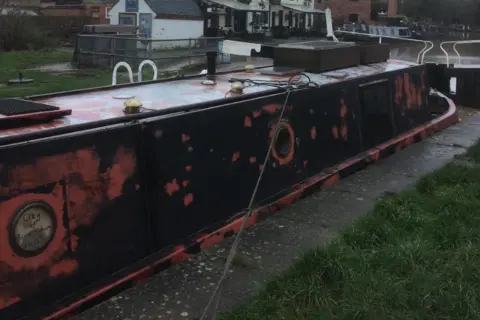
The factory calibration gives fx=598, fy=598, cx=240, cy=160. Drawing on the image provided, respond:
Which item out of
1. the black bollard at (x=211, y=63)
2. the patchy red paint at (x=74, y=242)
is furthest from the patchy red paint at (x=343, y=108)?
the patchy red paint at (x=74, y=242)

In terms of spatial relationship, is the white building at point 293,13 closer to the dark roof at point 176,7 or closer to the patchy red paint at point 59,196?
the dark roof at point 176,7

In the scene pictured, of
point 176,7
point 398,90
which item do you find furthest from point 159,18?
point 398,90

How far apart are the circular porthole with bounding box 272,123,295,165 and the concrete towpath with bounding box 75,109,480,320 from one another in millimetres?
454

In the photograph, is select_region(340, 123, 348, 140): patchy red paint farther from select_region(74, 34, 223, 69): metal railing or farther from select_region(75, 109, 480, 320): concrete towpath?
select_region(74, 34, 223, 69): metal railing

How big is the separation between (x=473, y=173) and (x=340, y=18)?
5336 cm

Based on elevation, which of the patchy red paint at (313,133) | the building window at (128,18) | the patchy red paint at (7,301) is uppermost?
the building window at (128,18)

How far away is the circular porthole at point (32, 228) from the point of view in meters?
3.04

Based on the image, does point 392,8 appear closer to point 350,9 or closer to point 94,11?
point 350,9

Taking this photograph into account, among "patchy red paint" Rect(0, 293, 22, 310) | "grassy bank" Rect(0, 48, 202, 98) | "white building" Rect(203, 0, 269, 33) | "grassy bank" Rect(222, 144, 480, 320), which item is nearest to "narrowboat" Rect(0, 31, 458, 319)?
"patchy red paint" Rect(0, 293, 22, 310)

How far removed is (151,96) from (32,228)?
6.94 ft

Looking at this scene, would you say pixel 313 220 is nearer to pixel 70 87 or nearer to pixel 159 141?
pixel 159 141

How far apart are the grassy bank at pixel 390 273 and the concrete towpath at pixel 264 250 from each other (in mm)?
244

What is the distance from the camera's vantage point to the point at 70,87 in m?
14.3

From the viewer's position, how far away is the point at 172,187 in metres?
4.05
